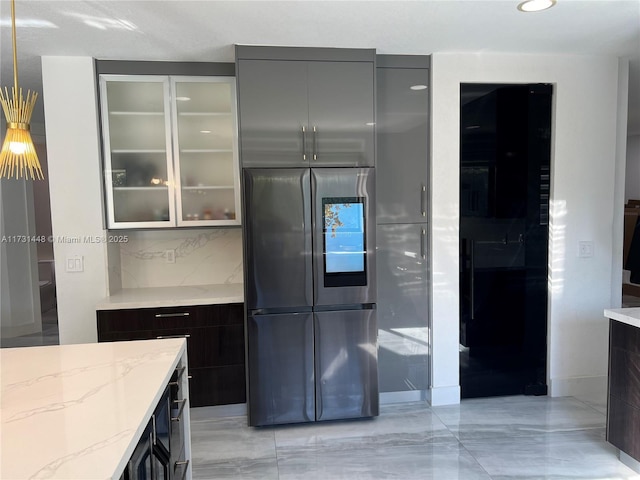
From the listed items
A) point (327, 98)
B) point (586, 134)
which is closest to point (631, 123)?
point (586, 134)

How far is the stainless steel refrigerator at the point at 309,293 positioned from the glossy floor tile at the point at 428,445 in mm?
163

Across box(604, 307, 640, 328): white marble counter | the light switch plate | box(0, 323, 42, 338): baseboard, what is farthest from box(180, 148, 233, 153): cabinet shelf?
box(0, 323, 42, 338): baseboard

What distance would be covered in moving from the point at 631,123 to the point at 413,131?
4630 mm

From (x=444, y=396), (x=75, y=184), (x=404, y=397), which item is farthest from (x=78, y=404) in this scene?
(x=444, y=396)

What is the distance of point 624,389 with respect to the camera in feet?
7.72

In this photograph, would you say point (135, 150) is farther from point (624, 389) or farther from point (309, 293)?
point (624, 389)

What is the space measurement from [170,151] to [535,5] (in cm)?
241

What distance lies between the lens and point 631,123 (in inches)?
236

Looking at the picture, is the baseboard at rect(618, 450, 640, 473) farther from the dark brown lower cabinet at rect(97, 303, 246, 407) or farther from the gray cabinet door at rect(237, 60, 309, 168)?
the gray cabinet door at rect(237, 60, 309, 168)

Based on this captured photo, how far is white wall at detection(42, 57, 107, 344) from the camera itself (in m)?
2.94

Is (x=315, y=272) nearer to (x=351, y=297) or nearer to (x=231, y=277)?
(x=351, y=297)

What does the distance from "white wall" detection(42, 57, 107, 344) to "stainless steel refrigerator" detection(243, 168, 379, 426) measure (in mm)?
1100

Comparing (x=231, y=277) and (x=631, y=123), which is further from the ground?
(x=631, y=123)

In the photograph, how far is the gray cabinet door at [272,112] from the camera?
282 centimetres
